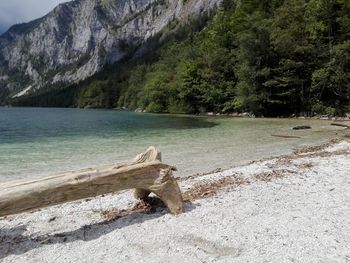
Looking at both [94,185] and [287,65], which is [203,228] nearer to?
[94,185]

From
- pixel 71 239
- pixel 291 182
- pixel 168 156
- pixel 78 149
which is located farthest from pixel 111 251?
pixel 78 149

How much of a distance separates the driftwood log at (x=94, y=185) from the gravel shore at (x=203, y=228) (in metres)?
0.63

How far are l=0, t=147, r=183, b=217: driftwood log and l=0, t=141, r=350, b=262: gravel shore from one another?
632mm

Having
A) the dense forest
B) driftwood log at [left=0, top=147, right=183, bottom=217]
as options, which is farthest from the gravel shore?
the dense forest

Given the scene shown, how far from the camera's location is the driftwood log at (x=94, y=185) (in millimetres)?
6969

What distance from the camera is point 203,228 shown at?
302 inches

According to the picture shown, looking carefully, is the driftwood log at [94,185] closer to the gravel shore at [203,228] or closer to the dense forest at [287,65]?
the gravel shore at [203,228]

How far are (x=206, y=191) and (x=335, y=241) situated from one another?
420cm

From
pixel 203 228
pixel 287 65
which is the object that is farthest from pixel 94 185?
pixel 287 65

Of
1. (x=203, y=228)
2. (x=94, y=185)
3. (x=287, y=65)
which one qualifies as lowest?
(x=203, y=228)

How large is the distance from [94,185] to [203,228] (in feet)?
8.07

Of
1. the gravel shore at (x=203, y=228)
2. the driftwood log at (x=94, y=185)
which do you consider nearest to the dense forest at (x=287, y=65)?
the gravel shore at (x=203, y=228)

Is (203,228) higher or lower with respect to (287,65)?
lower

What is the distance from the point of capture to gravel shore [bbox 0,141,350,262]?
6.53m
